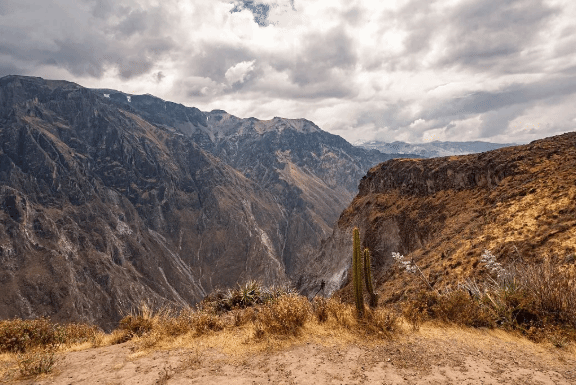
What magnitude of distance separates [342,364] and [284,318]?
2290 mm

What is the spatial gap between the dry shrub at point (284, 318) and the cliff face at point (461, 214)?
11.2 m

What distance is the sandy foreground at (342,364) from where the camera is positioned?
7133mm

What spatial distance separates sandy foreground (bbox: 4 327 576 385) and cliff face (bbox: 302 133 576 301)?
851 cm

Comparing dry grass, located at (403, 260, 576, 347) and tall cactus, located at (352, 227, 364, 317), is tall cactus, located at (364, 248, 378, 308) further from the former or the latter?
dry grass, located at (403, 260, 576, 347)

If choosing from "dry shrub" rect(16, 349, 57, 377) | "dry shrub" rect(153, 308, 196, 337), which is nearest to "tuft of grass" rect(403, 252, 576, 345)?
"dry shrub" rect(153, 308, 196, 337)

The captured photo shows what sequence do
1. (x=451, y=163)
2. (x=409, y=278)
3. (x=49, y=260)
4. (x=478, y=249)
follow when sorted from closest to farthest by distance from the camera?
(x=478, y=249) → (x=409, y=278) → (x=451, y=163) → (x=49, y=260)

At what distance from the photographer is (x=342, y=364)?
7582 mm

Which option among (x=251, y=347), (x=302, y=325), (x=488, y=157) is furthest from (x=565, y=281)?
(x=488, y=157)

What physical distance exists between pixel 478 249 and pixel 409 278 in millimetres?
5147

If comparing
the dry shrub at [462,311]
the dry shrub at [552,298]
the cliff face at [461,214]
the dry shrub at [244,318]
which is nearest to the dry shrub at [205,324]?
the dry shrub at [244,318]

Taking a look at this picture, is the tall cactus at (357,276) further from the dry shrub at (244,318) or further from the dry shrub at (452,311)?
the dry shrub at (244,318)

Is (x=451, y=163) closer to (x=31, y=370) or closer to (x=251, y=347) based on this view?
(x=251, y=347)

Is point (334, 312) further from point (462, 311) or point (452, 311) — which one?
point (462, 311)

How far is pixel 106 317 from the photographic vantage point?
16750 cm
